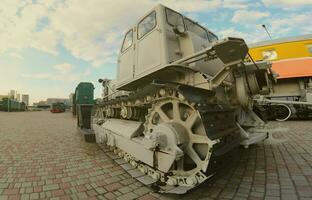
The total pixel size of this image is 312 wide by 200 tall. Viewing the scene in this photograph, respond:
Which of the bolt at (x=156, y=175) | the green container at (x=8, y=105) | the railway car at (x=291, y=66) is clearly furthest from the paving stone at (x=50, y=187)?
the green container at (x=8, y=105)

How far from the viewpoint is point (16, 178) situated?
3621 millimetres

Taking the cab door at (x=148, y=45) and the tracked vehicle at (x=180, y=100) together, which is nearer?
the tracked vehicle at (x=180, y=100)

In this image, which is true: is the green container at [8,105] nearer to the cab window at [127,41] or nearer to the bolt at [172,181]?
the cab window at [127,41]

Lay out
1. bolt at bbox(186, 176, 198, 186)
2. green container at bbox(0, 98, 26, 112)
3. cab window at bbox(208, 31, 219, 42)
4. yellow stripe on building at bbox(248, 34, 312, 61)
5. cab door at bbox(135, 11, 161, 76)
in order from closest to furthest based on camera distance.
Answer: bolt at bbox(186, 176, 198, 186) → cab door at bbox(135, 11, 161, 76) → cab window at bbox(208, 31, 219, 42) → yellow stripe on building at bbox(248, 34, 312, 61) → green container at bbox(0, 98, 26, 112)

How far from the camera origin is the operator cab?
354cm

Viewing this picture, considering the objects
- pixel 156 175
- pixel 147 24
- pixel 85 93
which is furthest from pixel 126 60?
pixel 85 93

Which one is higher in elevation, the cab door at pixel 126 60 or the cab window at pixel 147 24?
the cab window at pixel 147 24

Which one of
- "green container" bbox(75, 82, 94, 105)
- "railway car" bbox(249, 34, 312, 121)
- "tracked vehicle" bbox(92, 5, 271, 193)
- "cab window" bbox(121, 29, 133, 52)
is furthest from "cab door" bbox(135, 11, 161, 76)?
"green container" bbox(75, 82, 94, 105)

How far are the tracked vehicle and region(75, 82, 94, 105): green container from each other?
1590cm

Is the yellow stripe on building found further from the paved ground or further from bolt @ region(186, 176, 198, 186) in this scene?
bolt @ region(186, 176, 198, 186)

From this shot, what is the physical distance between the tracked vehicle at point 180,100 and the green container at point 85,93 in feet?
52.2

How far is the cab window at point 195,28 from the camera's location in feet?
14.5

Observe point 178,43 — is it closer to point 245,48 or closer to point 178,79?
point 178,79

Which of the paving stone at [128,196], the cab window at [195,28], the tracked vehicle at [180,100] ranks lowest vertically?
the paving stone at [128,196]
